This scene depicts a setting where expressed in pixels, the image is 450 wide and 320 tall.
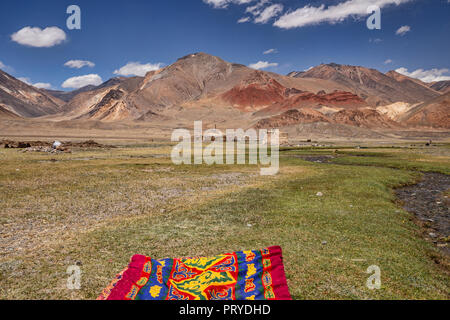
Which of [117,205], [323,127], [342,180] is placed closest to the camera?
[117,205]

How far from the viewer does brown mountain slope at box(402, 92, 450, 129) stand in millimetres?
180875

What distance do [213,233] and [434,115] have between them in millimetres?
224538

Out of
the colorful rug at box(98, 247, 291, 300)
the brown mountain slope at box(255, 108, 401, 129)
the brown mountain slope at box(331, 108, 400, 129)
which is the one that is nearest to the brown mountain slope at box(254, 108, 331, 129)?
the brown mountain slope at box(255, 108, 401, 129)

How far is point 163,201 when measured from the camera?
17.1m

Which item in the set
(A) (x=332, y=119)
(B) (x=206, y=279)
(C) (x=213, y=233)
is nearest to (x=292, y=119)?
(A) (x=332, y=119)

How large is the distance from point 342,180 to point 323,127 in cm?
12707

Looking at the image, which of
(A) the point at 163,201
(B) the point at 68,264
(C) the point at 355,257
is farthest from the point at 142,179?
(C) the point at 355,257

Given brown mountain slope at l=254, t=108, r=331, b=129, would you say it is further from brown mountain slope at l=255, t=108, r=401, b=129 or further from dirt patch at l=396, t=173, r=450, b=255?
dirt patch at l=396, t=173, r=450, b=255

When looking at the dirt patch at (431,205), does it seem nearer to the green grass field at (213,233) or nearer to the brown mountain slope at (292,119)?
the green grass field at (213,233)

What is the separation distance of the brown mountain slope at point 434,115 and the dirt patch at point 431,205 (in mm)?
191163

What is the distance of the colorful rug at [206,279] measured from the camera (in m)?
6.18

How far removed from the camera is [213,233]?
1124cm

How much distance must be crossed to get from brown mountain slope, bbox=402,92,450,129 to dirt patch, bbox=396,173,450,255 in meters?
191
